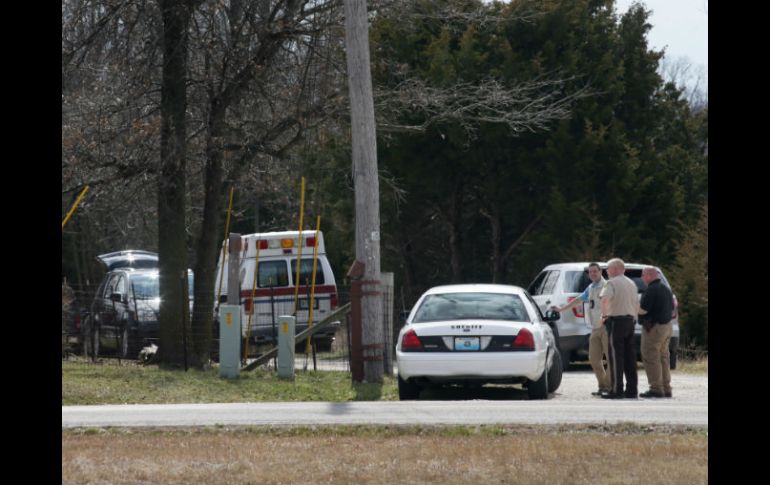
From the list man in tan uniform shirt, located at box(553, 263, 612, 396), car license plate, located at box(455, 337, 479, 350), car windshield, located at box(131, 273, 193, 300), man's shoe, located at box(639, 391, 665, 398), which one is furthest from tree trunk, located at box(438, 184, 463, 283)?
car license plate, located at box(455, 337, 479, 350)

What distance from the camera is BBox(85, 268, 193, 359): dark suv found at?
23875 millimetres

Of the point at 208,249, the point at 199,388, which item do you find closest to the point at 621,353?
the point at 199,388

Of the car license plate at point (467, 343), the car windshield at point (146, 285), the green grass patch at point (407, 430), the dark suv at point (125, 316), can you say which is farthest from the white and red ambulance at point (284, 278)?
the green grass patch at point (407, 430)

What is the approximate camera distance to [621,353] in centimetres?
1547

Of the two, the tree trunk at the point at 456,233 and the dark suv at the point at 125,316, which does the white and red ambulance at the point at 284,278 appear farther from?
the tree trunk at the point at 456,233

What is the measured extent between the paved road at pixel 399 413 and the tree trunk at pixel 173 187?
6060 millimetres

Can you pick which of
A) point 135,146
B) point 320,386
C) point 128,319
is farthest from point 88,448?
point 128,319

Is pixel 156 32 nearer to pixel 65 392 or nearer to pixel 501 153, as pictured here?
pixel 65 392

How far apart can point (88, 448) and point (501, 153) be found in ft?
82.1

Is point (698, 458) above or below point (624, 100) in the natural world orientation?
below

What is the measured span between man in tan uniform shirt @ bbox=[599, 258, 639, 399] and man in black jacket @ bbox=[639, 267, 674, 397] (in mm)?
181

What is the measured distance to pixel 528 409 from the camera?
531 inches

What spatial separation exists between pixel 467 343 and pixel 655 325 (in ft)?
7.99

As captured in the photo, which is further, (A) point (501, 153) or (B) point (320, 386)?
(A) point (501, 153)
